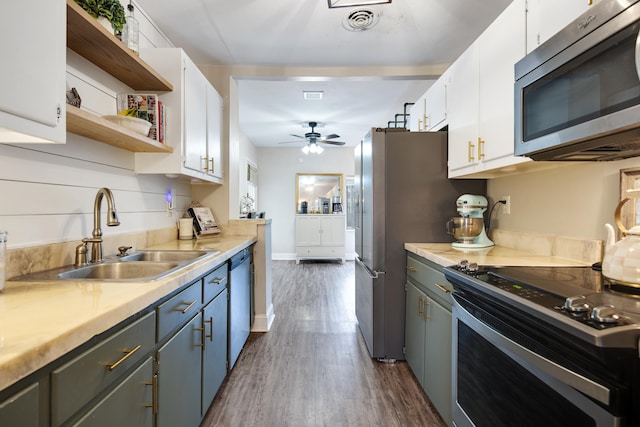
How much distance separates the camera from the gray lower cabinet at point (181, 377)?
116 cm

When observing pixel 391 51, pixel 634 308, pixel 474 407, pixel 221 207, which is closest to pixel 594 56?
pixel 634 308

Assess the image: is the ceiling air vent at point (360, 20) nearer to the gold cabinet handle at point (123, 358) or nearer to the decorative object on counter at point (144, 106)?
the decorative object on counter at point (144, 106)

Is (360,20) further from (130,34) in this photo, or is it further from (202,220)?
(202,220)

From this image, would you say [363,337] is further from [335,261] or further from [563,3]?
[335,261]

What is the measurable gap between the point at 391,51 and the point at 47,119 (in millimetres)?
2610

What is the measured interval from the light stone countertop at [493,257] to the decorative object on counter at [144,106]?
1.82 m

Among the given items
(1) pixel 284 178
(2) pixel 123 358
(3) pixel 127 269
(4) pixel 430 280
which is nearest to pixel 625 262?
(4) pixel 430 280

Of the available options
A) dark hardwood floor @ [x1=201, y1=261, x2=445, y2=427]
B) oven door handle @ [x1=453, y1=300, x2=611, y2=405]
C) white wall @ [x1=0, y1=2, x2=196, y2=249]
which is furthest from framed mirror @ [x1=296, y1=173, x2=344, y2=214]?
oven door handle @ [x1=453, y1=300, x2=611, y2=405]

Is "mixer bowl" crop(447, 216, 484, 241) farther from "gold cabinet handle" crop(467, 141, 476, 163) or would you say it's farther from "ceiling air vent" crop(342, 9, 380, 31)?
"ceiling air vent" crop(342, 9, 380, 31)

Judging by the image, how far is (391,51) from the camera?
278 cm

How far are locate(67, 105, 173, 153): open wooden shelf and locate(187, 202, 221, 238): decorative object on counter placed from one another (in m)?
0.85

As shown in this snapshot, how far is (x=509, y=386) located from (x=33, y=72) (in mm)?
1741

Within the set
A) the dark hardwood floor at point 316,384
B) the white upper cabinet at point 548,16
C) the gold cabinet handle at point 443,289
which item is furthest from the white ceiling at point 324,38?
the dark hardwood floor at point 316,384

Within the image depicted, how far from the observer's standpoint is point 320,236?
6.80 metres
